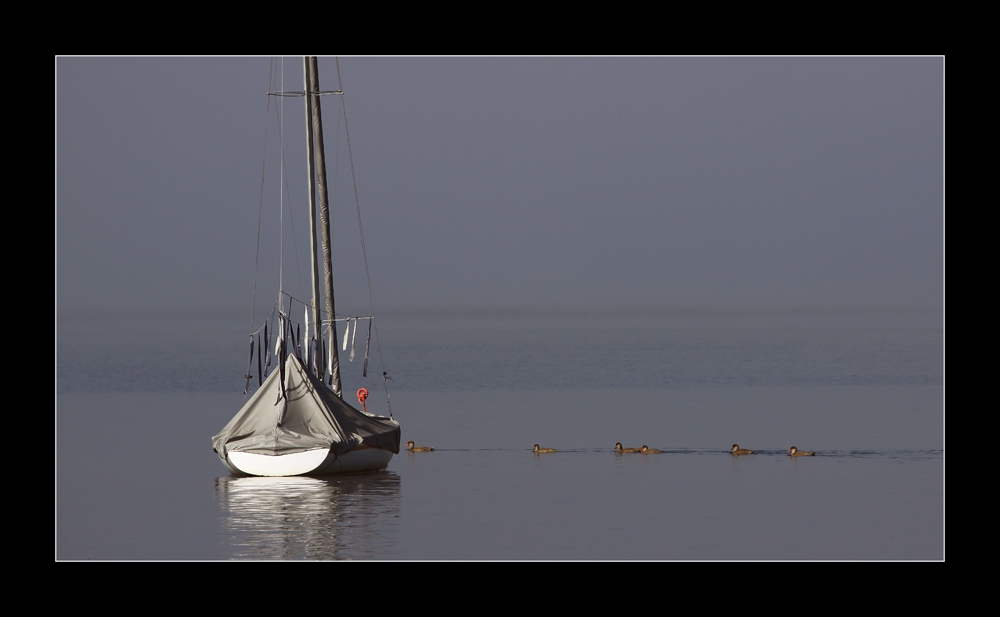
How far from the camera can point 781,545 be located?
75.8 feet

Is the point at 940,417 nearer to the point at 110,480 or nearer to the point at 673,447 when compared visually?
the point at 673,447

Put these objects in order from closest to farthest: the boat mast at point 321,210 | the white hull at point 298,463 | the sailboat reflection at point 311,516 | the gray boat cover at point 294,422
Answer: the sailboat reflection at point 311,516, the white hull at point 298,463, the gray boat cover at point 294,422, the boat mast at point 321,210

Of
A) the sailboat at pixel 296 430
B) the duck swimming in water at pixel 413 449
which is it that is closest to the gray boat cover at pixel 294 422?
the sailboat at pixel 296 430

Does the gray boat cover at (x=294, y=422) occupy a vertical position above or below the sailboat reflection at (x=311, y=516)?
above

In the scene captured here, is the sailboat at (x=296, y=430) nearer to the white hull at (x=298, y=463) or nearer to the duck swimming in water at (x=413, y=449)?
the white hull at (x=298, y=463)

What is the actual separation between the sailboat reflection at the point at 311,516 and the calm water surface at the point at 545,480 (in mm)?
80

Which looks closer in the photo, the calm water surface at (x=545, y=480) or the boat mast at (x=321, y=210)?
the calm water surface at (x=545, y=480)

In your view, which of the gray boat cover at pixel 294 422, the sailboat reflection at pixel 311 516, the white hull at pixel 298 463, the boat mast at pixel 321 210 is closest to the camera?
the sailboat reflection at pixel 311 516

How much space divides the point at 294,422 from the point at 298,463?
3.61ft

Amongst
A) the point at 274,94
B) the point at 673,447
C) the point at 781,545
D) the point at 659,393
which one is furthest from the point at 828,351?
the point at 781,545

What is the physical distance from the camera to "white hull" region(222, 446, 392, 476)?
102ft

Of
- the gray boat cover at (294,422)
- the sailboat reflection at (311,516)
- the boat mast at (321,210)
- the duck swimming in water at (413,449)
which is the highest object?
the boat mast at (321,210)

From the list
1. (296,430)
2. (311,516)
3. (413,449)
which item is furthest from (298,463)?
(413,449)

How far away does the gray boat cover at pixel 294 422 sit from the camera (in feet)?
102
